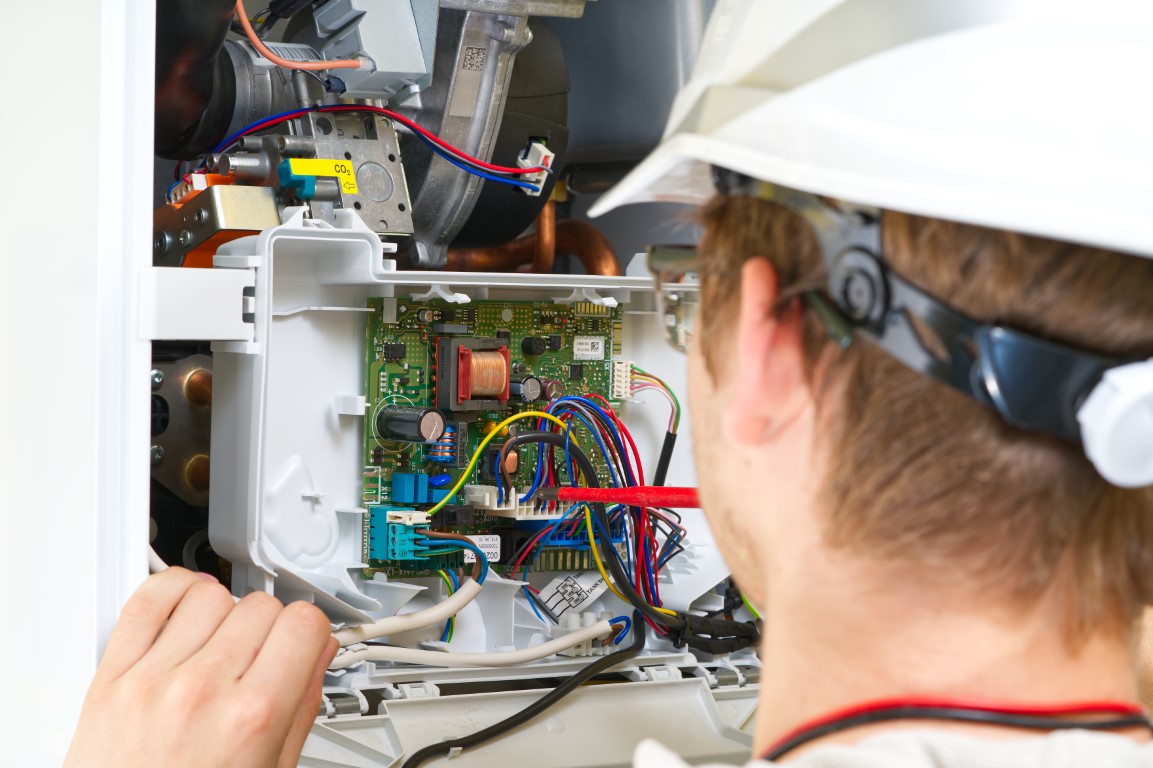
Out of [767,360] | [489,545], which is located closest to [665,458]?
[489,545]

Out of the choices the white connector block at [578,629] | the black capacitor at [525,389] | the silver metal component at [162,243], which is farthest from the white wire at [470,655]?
the silver metal component at [162,243]

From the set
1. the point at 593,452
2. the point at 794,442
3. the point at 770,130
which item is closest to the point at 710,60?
the point at 770,130

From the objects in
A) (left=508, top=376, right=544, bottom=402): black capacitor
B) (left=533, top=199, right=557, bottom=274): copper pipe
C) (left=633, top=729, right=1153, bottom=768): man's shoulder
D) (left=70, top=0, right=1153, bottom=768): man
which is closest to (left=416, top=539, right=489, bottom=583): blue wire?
(left=508, top=376, right=544, bottom=402): black capacitor

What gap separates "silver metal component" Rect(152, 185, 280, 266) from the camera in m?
1.36

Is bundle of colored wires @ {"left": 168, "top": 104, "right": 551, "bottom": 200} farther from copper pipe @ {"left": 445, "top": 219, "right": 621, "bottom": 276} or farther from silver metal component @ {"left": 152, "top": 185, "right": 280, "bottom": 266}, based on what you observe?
copper pipe @ {"left": 445, "top": 219, "right": 621, "bottom": 276}

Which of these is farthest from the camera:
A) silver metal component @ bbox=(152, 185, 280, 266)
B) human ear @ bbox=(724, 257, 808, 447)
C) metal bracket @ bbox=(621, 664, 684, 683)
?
metal bracket @ bbox=(621, 664, 684, 683)

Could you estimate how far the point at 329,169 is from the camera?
145 centimetres

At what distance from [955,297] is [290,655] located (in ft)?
2.18

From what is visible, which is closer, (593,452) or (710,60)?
(710,60)

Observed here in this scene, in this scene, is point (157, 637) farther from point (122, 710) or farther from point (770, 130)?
point (770, 130)

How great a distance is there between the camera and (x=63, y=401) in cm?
113

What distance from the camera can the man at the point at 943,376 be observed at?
0.58m

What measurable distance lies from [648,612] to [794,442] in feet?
3.35

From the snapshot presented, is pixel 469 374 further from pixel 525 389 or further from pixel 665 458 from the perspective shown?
pixel 665 458
